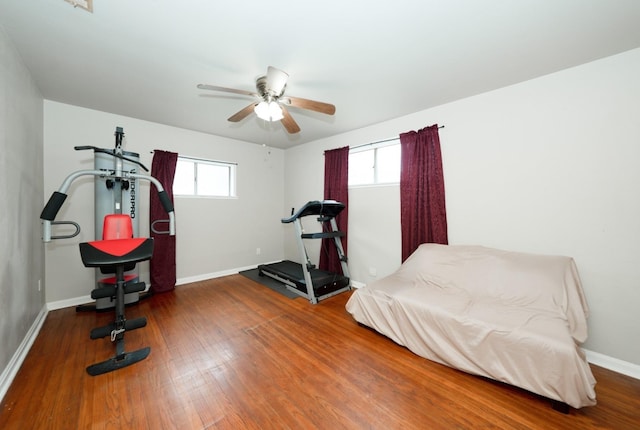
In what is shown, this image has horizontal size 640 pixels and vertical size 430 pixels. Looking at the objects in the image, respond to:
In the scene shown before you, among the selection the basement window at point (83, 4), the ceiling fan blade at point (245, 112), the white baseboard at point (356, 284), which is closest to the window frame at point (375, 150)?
the white baseboard at point (356, 284)

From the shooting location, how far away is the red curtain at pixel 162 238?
3432 mm

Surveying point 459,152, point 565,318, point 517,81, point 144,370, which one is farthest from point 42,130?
point 565,318

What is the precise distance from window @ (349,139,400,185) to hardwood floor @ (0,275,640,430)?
83.1 inches

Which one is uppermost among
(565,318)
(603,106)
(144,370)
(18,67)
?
(18,67)

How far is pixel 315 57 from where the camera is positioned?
1944mm

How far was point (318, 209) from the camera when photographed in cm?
321

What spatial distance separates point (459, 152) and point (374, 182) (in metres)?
1.18

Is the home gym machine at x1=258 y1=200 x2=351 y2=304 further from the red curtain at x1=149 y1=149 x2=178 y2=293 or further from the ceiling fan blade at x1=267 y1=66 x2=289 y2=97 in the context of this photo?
the red curtain at x1=149 y1=149 x2=178 y2=293

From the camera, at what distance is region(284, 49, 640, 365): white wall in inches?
73.5

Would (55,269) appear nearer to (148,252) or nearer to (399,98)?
(148,252)

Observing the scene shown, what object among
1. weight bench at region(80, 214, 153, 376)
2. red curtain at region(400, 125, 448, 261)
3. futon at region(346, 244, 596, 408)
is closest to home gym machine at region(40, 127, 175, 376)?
weight bench at region(80, 214, 153, 376)

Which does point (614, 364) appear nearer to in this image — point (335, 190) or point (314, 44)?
point (335, 190)

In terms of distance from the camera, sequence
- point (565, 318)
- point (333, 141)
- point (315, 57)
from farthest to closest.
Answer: point (333, 141) < point (315, 57) < point (565, 318)

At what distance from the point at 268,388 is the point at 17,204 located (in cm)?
254
